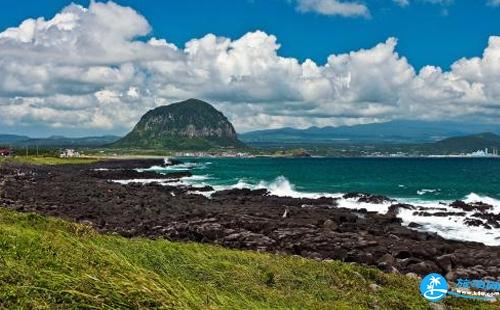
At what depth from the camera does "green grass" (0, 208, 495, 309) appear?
29.5 ft

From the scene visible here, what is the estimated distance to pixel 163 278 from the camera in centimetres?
1172

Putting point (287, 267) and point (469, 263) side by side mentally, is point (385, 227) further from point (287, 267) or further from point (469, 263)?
point (287, 267)

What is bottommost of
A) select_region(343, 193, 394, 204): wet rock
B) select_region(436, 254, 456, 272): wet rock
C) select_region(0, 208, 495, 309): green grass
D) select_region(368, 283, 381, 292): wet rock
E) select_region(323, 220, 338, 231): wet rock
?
select_region(343, 193, 394, 204): wet rock

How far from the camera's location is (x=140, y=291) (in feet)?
30.1

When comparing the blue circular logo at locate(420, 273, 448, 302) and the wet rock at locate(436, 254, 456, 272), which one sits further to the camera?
the wet rock at locate(436, 254, 456, 272)

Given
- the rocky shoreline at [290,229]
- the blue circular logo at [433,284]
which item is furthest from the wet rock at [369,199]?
the blue circular logo at [433,284]

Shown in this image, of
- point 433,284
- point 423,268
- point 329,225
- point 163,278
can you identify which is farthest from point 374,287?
point 329,225

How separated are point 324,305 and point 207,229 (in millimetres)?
22512

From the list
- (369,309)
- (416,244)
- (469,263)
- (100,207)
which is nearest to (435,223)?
(416,244)

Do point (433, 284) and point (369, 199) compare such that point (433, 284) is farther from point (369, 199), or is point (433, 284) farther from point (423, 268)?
point (369, 199)

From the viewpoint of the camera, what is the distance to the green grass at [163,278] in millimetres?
8992

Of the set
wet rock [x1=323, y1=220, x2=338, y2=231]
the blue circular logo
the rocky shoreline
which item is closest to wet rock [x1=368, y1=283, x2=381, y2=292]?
the blue circular logo

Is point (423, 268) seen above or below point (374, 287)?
below

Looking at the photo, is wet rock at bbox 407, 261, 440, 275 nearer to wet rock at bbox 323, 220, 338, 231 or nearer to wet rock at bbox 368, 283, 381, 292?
wet rock at bbox 368, 283, 381, 292
